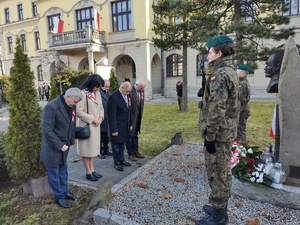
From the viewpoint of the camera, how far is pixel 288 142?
308 centimetres

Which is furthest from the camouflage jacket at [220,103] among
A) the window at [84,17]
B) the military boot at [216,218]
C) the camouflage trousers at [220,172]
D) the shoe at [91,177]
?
the window at [84,17]

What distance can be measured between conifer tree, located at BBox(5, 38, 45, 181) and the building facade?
13.8m

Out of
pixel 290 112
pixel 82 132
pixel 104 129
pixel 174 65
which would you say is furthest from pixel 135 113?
pixel 174 65

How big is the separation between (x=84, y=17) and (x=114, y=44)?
4.20m

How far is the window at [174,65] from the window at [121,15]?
437 centimetres

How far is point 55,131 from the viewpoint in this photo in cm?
308

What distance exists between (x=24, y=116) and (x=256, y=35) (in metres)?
7.16

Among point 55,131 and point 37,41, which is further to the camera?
point 37,41

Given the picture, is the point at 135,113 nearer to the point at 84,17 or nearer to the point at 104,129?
the point at 104,129

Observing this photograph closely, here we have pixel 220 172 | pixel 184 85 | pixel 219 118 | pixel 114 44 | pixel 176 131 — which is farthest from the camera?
pixel 114 44

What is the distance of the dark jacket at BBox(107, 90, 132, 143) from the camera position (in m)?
4.43

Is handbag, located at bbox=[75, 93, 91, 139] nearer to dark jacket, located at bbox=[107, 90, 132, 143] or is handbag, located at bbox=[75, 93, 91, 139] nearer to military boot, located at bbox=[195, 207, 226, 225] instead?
dark jacket, located at bbox=[107, 90, 132, 143]

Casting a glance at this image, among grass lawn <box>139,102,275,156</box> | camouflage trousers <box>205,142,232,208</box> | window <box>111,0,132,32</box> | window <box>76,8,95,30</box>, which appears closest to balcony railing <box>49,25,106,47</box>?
window <box>111,0,132,32</box>

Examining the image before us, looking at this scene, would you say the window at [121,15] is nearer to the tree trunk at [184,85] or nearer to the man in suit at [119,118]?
the tree trunk at [184,85]
